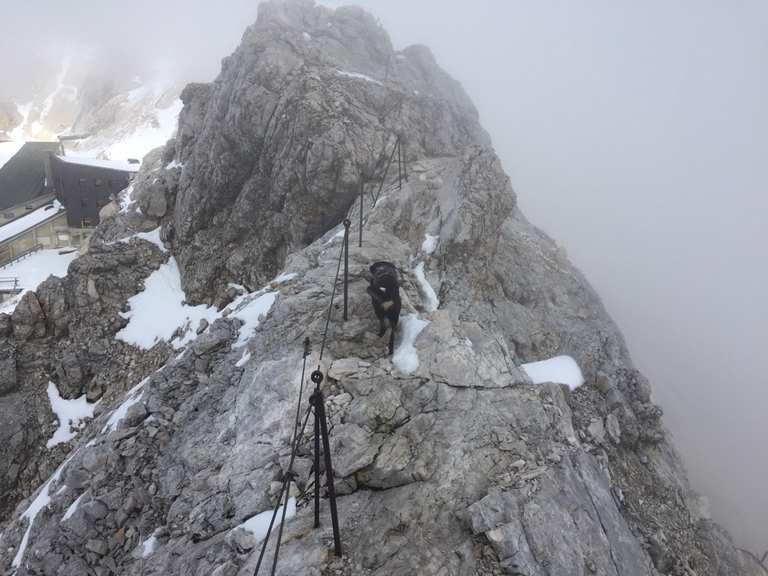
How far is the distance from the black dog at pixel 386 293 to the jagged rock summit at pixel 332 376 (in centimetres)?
88

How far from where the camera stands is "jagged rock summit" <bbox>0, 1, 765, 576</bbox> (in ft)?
28.7

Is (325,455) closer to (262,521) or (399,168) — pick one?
(262,521)

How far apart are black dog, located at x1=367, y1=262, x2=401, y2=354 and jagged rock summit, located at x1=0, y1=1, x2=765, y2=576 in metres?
0.88

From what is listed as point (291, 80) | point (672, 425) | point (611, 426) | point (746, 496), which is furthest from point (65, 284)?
point (746, 496)

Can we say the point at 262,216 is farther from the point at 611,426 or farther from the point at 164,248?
the point at 611,426

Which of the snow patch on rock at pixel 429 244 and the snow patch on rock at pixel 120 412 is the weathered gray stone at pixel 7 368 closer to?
the snow patch on rock at pixel 120 412

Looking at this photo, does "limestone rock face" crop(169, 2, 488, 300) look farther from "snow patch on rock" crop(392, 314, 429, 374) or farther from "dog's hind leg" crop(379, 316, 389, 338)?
"dog's hind leg" crop(379, 316, 389, 338)

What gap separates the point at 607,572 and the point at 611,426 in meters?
6.74

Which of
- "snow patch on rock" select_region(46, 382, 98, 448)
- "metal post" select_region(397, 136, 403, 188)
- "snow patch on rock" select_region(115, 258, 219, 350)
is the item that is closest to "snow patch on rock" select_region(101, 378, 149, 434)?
"snow patch on rock" select_region(115, 258, 219, 350)

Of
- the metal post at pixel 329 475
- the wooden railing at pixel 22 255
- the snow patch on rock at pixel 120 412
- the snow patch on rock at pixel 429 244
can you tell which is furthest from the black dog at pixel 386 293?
the wooden railing at pixel 22 255

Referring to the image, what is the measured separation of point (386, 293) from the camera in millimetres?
11602

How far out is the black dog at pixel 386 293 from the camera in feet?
37.6

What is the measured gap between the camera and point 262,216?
24812mm

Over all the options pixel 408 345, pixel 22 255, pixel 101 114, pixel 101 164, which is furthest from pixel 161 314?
pixel 101 114
